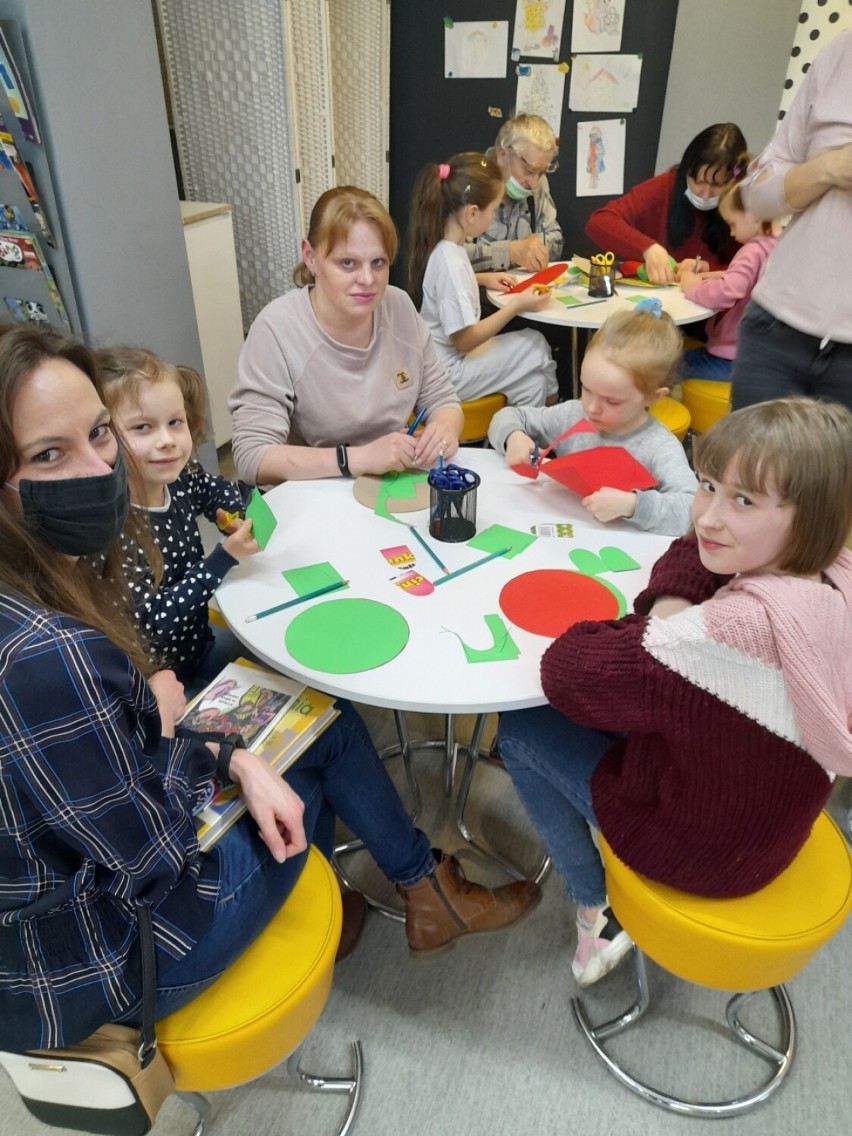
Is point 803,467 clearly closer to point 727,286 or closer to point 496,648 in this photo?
point 496,648

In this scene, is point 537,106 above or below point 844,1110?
above

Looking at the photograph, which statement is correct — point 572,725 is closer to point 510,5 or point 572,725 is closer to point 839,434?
point 839,434

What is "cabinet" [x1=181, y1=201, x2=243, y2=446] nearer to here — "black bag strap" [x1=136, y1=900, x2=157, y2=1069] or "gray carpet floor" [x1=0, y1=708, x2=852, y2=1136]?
"gray carpet floor" [x1=0, y1=708, x2=852, y2=1136]

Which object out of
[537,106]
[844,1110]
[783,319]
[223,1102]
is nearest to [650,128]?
[537,106]

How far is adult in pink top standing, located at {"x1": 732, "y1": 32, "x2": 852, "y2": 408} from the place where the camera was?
1.64 m

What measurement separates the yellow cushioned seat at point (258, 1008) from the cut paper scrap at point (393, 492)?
825 mm

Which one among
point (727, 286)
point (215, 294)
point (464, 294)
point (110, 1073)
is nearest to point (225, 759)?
point (110, 1073)

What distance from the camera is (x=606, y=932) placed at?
1.54 metres

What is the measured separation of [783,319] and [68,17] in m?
2.18

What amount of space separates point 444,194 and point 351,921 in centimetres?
227

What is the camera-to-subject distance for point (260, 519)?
4.89ft

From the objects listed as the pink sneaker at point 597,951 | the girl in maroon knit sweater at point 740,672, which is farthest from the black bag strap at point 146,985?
the pink sneaker at point 597,951

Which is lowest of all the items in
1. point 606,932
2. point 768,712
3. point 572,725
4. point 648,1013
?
point 648,1013

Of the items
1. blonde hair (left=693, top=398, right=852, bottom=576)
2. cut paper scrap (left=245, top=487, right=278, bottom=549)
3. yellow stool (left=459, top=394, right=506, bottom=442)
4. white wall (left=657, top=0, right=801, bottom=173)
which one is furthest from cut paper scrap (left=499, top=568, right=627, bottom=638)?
white wall (left=657, top=0, right=801, bottom=173)
